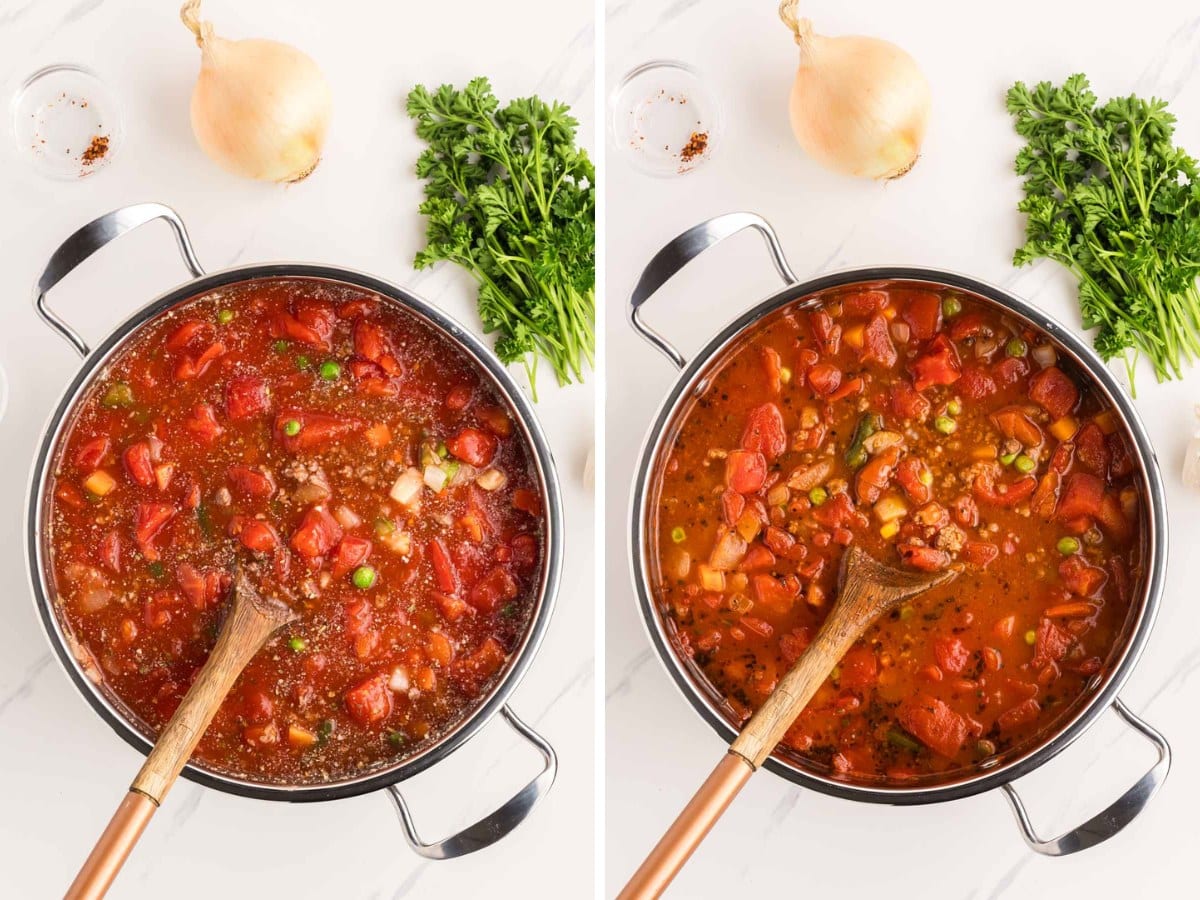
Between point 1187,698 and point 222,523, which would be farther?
point 1187,698

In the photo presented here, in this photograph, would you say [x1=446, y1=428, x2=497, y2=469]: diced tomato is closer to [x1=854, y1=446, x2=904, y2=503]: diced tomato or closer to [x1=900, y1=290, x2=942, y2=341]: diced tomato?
[x1=854, y1=446, x2=904, y2=503]: diced tomato

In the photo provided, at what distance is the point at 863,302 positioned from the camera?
98.1 inches

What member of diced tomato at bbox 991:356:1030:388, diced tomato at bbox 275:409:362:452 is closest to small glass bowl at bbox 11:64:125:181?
diced tomato at bbox 275:409:362:452

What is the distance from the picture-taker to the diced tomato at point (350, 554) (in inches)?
96.5

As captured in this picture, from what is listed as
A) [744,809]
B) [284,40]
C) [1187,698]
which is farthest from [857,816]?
[284,40]

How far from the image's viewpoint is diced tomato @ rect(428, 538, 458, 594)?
8.18 feet

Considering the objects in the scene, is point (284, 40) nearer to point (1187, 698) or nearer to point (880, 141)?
point (880, 141)

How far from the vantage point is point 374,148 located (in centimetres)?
267

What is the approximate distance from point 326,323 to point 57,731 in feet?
4.23

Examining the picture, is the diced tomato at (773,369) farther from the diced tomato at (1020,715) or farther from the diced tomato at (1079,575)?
the diced tomato at (1020,715)

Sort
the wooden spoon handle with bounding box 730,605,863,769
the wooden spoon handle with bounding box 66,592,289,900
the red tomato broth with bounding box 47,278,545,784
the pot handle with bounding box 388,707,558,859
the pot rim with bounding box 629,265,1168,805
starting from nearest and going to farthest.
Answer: the wooden spoon handle with bounding box 66,592,289,900
the wooden spoon handle with bounding box 730,605,863,769
the pot rim with bounding box 629,265,1168,805
the red tomato broth with bounding box 47,278,545,784
the pot handle with bounding box 388,707,558,859

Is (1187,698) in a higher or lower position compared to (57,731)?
higher

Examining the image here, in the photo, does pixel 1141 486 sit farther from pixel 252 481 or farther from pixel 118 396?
pixel 118 396

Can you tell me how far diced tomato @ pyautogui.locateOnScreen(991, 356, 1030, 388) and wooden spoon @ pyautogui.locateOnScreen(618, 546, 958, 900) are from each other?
0.49 metres
